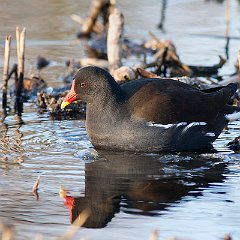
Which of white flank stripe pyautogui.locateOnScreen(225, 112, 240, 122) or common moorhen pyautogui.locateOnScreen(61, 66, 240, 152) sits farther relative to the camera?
white flank stripe pyautogui.locateOnScreen(225, 112, 240, 122)

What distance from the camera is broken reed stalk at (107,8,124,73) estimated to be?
1177cm

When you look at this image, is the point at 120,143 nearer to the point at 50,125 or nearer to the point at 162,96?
the point at 162,96

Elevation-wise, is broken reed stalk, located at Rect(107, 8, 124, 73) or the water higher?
broken reed stalk, located at Rect(107, 8, 124, 73)

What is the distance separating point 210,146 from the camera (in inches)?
344

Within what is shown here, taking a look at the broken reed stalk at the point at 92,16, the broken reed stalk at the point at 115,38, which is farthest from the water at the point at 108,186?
the broken reed stalk at the point at 92,16

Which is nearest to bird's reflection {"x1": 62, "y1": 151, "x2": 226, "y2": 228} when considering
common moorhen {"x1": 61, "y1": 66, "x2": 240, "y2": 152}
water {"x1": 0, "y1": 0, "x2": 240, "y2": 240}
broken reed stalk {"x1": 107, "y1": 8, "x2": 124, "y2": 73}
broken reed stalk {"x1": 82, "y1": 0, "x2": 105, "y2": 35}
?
water {"x1": 0, "y1": 0, "x2": 240, "y2": 240}

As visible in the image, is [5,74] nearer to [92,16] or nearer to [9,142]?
[9,142]

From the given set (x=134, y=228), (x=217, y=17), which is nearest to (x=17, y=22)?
(x=217, y=17)

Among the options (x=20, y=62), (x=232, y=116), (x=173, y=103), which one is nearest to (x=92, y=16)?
(x=20, y=62)

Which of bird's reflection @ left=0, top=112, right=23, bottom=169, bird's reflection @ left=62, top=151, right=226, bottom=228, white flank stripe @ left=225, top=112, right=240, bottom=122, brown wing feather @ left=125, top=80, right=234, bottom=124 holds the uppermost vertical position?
brown wing feather @ left=125, top=80, right=234, bottom=124

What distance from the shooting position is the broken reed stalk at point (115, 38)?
11766 mm

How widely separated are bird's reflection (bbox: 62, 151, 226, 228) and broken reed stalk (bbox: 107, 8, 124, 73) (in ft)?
12.2

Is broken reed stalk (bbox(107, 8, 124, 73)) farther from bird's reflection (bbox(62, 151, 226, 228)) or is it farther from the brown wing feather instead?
bird's reflection (bbox(62, 151, 226, 228))

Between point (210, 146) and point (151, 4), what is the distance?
9.50 m
